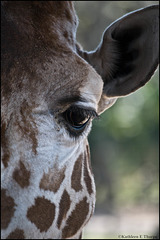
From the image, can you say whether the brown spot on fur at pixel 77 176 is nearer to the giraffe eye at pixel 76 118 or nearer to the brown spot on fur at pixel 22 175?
the giraffe eye at pixel 76 118

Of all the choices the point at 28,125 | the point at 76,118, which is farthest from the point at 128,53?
the point at 28,125

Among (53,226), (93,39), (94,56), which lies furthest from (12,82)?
(93,39)

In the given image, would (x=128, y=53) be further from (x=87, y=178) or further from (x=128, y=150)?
(x=128, y=150)

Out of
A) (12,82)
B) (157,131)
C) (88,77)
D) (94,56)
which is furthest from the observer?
(157,131)

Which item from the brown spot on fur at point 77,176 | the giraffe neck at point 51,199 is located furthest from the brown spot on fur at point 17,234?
the brown spot on fur at point 77,176

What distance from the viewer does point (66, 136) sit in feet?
7.85

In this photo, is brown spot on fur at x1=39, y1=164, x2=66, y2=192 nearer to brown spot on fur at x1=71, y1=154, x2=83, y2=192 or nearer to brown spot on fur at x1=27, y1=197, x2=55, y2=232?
brown spot on fur at x1=27, y1=197, x2=55, y2=232

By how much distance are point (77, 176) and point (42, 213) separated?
47 centimetres

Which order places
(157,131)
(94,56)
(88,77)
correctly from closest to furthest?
1. (88,77)
2. (94,56)
3. (157,131)

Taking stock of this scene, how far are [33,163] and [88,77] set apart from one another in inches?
28.0

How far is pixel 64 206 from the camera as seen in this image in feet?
8.03

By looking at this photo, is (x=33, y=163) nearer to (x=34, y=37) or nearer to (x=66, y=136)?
(x=66, y=136)

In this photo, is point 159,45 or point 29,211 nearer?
point 29,211

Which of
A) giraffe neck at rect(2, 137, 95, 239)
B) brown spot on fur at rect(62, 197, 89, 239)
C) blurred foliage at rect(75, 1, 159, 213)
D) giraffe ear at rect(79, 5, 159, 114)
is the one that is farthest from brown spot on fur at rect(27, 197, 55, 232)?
blurred foliage at rect(75, 1, 159, 213)
